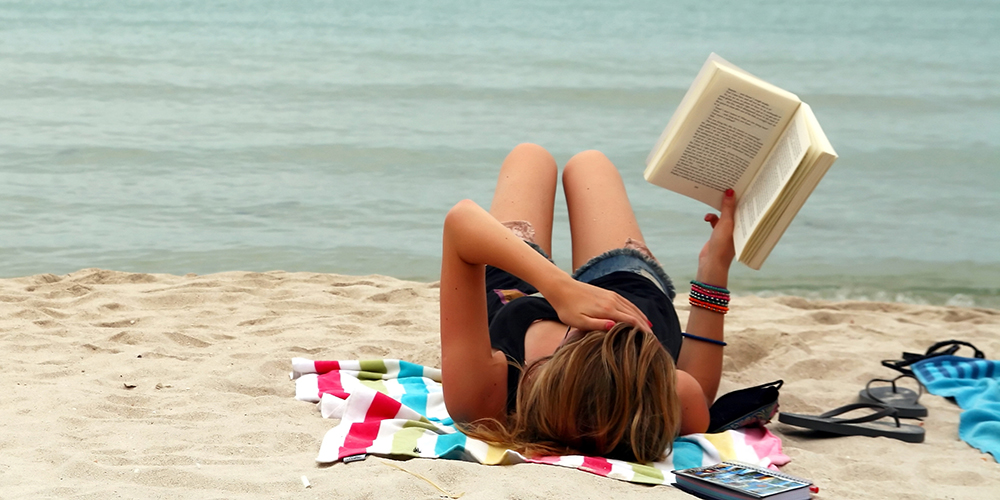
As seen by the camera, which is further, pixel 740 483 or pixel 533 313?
pixel 533 313

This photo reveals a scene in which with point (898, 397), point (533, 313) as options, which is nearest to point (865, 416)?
point (898, 397)

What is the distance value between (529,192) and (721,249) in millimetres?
831

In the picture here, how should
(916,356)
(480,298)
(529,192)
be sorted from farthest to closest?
(916,356) → (529,192) → (480,298)

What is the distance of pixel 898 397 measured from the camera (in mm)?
3324

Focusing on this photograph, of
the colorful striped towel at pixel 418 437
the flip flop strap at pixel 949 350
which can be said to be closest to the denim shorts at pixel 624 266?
the colorful striped towel at pixel 418 437

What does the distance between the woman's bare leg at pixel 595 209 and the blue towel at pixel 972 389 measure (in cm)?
130

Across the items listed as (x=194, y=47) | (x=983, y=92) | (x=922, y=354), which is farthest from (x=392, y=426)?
(x=194, y=47)

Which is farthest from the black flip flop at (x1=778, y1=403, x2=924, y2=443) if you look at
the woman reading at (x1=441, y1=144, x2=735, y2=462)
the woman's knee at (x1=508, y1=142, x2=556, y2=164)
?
the woman's knee at (x1=508, y1=142, x2=556, y2=164)

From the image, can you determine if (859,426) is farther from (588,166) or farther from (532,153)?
(532,153)

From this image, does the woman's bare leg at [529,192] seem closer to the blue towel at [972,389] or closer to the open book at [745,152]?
the open book at [745,152]

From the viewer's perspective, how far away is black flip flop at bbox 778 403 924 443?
2908 millimetres

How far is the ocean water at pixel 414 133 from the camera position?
6.38m

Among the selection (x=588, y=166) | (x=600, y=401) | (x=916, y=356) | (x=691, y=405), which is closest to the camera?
(x=600, y=401)

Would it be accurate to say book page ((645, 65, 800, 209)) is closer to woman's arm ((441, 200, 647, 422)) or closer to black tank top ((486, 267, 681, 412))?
black tank top ((486, 267, 681, 412))
